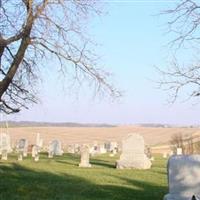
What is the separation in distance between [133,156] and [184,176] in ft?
48.0

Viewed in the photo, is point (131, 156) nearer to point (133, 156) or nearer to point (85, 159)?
Answer: point (133, 156)

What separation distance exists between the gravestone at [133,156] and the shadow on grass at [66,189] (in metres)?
6.30

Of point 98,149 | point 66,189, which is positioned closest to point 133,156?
point 66,189

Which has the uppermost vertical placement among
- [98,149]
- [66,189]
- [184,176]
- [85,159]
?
[98,149]

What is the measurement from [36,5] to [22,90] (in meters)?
2.62

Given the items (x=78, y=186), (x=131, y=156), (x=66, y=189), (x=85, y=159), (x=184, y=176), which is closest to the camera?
(x=184, y=176)

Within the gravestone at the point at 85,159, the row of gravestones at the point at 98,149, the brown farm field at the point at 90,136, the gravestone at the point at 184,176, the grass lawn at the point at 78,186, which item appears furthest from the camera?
the brown farm field at the point at 90,136

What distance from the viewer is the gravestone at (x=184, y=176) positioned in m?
9.93

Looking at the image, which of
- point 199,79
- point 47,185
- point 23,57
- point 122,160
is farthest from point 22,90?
point 122,160

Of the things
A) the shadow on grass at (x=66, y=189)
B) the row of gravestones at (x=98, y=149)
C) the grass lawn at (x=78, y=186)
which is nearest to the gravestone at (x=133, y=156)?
the grass lawn at (x=78, y=186)

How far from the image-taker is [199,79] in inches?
433

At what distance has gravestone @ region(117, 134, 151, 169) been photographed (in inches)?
952

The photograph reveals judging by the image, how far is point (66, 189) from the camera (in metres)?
14.4

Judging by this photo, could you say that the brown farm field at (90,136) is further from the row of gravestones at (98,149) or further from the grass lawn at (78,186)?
the grass lawn at (78,186)
